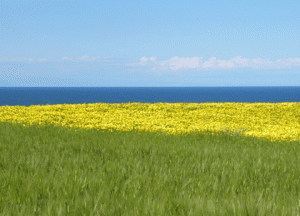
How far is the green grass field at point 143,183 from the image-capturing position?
3.00 metres

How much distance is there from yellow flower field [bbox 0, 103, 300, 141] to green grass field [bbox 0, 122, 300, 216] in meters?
5.59

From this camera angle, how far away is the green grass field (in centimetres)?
300

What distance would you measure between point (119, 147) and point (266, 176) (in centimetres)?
342

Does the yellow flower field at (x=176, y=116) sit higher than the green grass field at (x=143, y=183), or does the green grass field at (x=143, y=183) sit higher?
the yellow flower field at (x=176, y=116)

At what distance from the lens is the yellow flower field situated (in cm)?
1239

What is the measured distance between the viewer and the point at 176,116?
15242 mm

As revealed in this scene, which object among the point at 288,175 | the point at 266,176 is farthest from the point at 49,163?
the point at 288,175

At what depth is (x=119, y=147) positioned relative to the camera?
21.4 ft

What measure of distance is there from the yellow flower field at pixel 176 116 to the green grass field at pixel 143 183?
559cm

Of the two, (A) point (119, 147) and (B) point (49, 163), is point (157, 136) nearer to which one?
(A) point (119, 147)

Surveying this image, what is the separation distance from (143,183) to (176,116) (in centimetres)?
1139

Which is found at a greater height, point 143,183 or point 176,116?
point 176,116

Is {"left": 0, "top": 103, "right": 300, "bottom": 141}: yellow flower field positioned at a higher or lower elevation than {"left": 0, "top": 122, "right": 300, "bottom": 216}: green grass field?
higher

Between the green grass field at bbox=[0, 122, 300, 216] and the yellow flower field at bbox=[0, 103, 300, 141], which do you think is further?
the yellow flower field at bbox=[0, 103, 300, 141]
